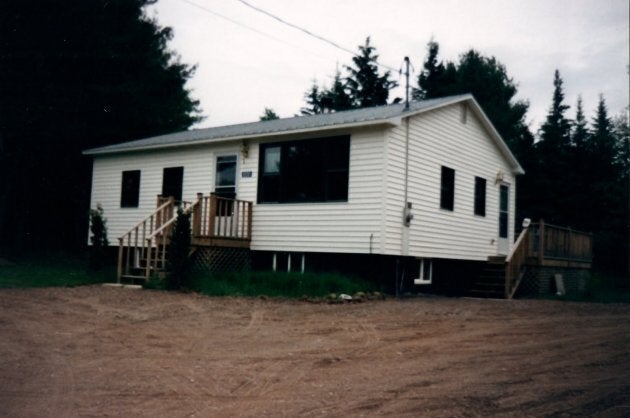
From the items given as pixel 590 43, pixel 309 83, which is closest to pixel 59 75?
pixel 590 43

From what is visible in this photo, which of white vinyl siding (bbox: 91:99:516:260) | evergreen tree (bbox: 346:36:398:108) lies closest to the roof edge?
white vinyl siding (bbox: 91:99:516:260)

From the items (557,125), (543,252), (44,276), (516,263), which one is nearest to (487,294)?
(516,263)

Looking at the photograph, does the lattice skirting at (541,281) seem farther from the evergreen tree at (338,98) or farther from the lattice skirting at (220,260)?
the evergreen tree at (338,98)

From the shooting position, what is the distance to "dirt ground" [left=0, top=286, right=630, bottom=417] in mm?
5035

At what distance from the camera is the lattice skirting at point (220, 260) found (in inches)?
552

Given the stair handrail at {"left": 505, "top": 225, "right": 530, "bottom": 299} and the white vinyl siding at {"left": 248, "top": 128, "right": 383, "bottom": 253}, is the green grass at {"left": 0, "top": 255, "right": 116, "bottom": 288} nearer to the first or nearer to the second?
the white vinyl siding at {"left": 248, "top": 128, "right": 383, "bottom": 253}

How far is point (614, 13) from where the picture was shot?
6.92 m

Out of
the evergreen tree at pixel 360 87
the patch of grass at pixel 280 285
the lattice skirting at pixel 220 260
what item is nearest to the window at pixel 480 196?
the patch of grass at pixel 280 285

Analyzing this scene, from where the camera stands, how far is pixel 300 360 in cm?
677

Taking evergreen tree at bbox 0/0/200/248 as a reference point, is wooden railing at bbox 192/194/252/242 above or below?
below

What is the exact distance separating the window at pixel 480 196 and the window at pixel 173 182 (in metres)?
8.68

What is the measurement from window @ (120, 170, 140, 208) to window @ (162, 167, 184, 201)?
1318 mm

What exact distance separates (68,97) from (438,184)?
1501 cm

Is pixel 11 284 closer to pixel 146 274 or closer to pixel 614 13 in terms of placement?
pixel 146 274
